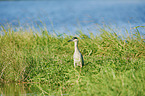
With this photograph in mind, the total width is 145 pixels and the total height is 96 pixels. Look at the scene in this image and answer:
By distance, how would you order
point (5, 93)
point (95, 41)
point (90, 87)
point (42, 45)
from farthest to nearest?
point (42, 45)
point (95, 41)
point (5, 93)
point (90, 87)

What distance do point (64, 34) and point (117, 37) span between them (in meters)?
2.90

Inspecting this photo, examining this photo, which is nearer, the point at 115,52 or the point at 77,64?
the point at 77,64

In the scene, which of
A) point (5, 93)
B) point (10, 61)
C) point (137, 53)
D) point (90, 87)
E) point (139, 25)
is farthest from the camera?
point (139, 25)

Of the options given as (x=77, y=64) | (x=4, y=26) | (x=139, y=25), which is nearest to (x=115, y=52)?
(x=139, y=25)

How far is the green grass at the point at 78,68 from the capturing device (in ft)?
19.2

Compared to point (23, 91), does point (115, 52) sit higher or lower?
higher

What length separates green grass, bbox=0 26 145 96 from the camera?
19.2ft

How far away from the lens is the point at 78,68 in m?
7.66

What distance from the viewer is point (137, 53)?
9258 mm

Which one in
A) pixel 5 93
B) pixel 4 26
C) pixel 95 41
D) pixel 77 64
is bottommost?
pixel 5 93

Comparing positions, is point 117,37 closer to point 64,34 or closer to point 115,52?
point 115,52

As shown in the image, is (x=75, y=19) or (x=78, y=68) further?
(x=75, y=19)

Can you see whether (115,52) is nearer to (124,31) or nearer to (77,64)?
(124,31)

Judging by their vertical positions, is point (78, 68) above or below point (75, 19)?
below
